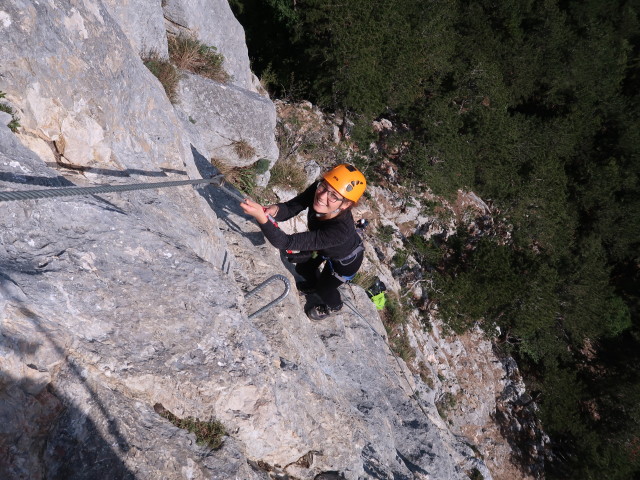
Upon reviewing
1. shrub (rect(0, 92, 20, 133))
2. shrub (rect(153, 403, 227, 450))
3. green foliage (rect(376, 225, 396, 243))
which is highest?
shrub (rect(0, 92, 20, 133))

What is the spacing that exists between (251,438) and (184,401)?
2.01ft

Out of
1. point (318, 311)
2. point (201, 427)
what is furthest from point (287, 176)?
point (201, 427)

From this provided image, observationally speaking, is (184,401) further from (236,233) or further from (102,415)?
(236,233)

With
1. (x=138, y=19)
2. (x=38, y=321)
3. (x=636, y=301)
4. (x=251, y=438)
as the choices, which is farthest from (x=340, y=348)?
(x=636, y=301)

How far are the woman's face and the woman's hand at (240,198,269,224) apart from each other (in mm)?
665

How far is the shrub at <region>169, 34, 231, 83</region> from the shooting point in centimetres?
672

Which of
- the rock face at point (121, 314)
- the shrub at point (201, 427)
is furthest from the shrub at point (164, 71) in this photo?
the shrub at point (201, 427)

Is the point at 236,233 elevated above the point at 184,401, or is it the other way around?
the point at 184,401

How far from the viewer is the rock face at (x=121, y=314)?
220 cm

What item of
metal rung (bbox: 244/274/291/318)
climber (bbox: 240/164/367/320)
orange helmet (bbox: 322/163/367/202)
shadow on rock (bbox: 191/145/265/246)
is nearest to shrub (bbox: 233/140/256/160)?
shadow on rock (bbox: 191/145/265/246)

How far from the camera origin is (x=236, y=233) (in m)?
5.02

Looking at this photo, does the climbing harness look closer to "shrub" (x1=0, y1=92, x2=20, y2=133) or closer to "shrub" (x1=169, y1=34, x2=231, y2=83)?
"shrub" (x1=0, y1=92, x2=20, y2=133)

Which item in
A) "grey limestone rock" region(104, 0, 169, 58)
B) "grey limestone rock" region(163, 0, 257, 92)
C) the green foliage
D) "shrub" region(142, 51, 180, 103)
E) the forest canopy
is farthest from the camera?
the forest canopy

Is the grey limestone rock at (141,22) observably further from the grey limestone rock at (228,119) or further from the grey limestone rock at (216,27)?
the grey limestone rock at (216,27)
